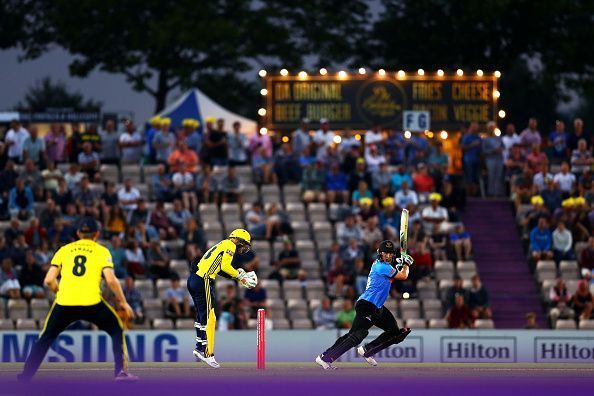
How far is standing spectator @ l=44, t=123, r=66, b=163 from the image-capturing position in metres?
39.6

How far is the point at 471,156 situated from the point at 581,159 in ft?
8.95

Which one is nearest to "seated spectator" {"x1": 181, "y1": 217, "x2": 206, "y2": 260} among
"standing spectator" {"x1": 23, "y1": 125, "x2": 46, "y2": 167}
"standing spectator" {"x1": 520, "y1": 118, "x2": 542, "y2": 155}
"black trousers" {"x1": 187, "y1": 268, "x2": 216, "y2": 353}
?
"standing spectator" {"x1": 23, "y1": 125, "x2": 46, "y2": 167}

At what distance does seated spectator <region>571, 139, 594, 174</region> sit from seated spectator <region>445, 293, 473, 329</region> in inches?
257

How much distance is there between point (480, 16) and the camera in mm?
62250

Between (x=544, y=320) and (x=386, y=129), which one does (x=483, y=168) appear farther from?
(x=544, y=320)

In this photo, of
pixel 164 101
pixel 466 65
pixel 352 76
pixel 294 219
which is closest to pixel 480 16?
pixel 466 65

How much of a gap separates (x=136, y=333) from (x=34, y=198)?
21.9ft

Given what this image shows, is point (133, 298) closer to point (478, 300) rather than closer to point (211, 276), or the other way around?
point (478, 300)

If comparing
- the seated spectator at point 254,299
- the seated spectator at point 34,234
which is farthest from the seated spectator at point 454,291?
the seated spectator at point 34,234

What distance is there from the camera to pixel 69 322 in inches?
788

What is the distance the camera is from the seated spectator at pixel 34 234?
35781mm

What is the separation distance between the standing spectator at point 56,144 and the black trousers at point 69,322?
64.0 feet

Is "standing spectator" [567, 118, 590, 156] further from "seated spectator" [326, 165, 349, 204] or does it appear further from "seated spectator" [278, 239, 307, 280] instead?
"seated spectator" [278, 239, 307, 280]

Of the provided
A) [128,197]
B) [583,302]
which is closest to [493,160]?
[583,302]
